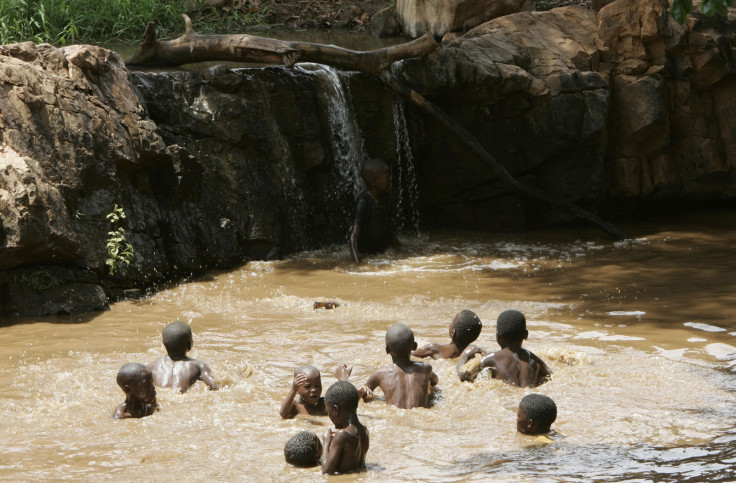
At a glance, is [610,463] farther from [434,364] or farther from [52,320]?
[52,320]

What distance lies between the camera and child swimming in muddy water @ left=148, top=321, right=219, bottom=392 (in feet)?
20.0

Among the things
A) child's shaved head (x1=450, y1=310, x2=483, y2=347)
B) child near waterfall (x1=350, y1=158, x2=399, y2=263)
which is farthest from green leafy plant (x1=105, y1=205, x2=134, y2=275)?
child's shaved head (x1=450, y1=310, x2=483, y2=347)

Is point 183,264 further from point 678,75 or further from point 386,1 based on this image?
point 386,1

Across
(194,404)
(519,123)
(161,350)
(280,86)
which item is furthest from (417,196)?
(194,404)

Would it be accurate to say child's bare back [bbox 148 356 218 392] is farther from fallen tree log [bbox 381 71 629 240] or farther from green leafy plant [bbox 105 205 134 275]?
fallen tree log [bbox 381 71 629 240]

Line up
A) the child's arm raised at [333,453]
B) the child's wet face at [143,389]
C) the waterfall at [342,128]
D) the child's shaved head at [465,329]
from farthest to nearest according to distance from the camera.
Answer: the waterfall at [342,128] < the child's shaved head at [465,329] < the child's wet face at [143,389] < the child's arm raised at [333,453]

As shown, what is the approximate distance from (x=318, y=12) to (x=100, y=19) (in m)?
3.93

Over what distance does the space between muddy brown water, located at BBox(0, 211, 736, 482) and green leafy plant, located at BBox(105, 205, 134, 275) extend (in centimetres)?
41

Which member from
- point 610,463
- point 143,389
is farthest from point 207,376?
point 610,463

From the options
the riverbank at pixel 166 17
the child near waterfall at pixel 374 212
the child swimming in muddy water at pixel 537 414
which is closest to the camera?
the child swimming in muddy water at pixel 537 414

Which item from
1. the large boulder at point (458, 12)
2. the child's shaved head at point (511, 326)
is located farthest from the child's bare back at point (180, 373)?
the large boulder at point (458, 12)

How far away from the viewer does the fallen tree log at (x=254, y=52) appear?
1042cm

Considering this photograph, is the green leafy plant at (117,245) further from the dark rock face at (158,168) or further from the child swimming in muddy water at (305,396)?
the child swimming in muddy water at (305,396)

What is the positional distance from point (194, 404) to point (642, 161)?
795cm
